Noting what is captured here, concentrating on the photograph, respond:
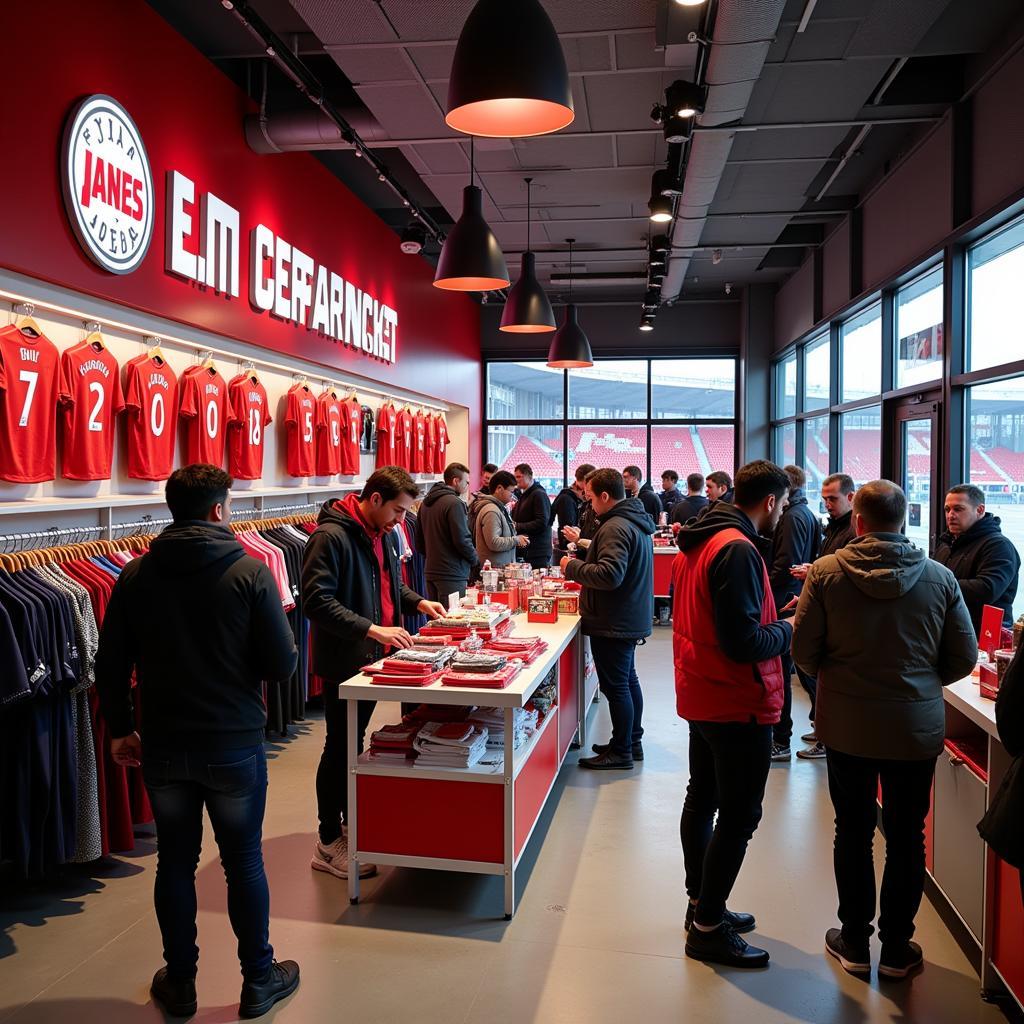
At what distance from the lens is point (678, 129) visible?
5.58 meters

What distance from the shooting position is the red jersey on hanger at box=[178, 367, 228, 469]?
5387 mm

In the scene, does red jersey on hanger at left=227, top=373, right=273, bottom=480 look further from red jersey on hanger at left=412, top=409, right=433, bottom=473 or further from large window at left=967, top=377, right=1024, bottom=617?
large window at left=967, top=377, right=1024, bottom=617

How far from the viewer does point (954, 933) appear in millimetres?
3428

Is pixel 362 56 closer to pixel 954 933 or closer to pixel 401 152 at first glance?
pixel 401 152

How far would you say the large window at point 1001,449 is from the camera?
562 centimetres

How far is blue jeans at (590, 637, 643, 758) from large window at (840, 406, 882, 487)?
4.27 meters

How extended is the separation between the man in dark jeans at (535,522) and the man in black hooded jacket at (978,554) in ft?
17.8

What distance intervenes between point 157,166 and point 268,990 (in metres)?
4.06

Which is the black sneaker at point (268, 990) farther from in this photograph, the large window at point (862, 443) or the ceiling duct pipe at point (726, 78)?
the large window at point (862, 443)

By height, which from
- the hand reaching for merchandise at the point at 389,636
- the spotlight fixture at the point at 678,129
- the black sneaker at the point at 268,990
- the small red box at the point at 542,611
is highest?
the spotlight fixture at the point at 678,129

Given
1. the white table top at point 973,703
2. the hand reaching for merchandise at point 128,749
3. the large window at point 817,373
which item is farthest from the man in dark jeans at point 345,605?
the large window at point 817,373

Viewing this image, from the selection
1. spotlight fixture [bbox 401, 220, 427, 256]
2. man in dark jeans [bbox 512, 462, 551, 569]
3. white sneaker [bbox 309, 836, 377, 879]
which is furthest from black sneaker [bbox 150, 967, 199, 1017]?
man in dark jeans [bbox 512, 462, 551, 569]

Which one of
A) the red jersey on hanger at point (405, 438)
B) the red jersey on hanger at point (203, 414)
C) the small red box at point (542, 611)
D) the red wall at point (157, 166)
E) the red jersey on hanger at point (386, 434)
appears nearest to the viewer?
the red wall at point (157, 166)

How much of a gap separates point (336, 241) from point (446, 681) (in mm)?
5169
